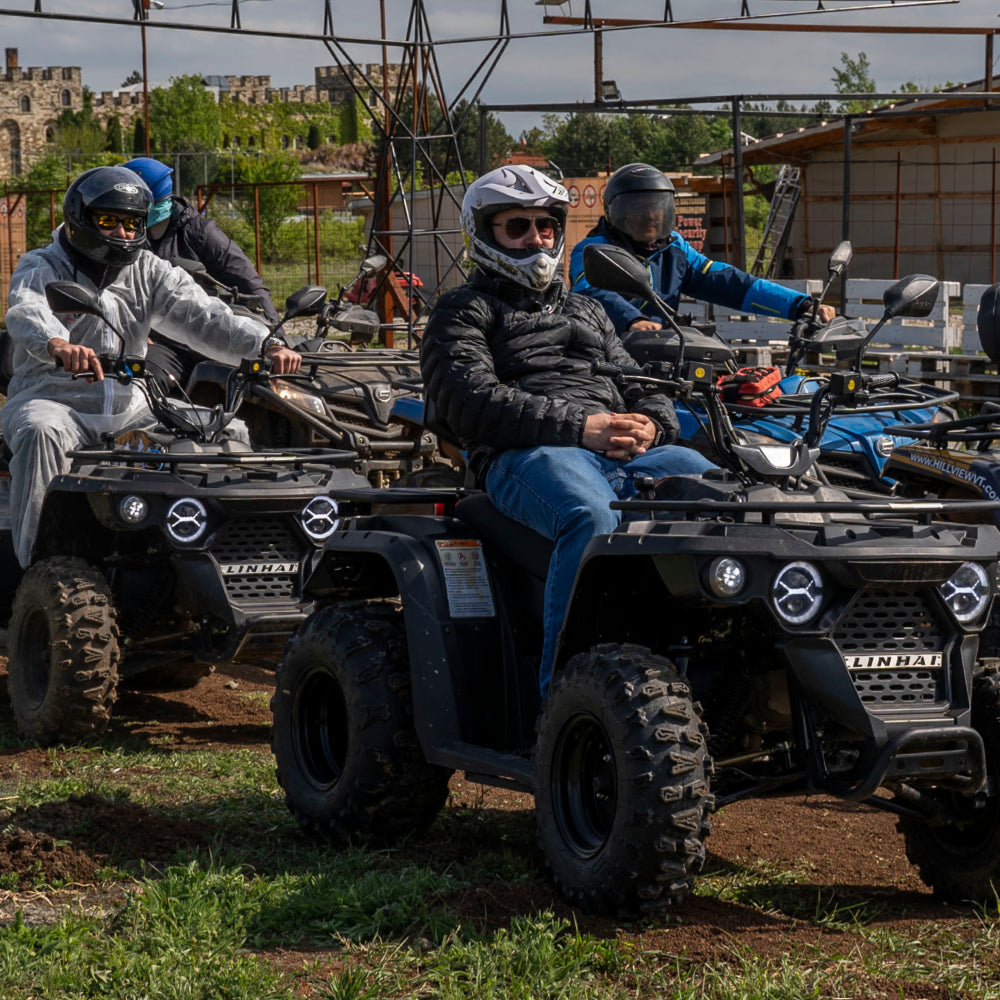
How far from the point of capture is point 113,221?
22.8ft

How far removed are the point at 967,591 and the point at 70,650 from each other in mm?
3581

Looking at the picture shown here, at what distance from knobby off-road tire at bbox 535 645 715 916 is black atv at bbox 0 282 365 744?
7.83ft

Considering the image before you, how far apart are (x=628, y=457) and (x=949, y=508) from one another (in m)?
1.02

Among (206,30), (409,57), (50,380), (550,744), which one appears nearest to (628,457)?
(550,744)

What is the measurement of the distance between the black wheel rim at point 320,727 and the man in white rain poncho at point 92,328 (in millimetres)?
1866

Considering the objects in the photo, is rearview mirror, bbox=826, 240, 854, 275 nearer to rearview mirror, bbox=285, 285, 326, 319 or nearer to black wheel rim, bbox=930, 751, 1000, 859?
black wheel rim, bbox=930, 751, 1000, 859

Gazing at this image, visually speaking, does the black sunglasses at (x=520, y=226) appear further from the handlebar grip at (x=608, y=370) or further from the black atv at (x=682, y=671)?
the handlebar grip at (x=608, y=370)

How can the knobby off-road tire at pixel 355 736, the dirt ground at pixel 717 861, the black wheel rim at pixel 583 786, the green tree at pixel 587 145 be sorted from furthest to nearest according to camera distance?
the green tree at pixel 587 145 < the knobby off-road tire at pixel 355 736 < the black wheel rim at pixel 583 786 < the dirt ground at pixel 717 861

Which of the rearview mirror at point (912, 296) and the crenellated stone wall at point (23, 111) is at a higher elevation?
the crenellated stone wall at point (23, 111)

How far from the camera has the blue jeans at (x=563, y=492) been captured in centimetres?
427

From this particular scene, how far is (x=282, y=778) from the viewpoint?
501 centimetres

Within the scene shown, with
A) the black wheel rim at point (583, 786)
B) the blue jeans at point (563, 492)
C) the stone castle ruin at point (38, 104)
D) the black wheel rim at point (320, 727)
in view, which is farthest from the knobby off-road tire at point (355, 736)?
the stone castle ruin at point (38, 104)

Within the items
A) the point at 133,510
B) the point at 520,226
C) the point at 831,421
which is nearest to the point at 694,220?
the point at 831,421

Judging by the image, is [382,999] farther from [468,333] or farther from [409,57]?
[409,57]
